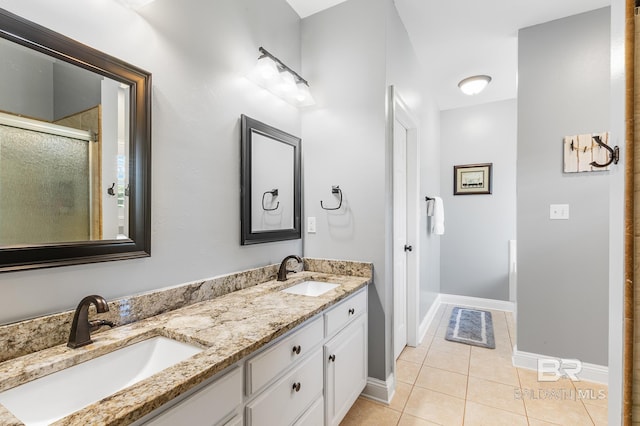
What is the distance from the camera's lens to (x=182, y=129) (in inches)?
54.8

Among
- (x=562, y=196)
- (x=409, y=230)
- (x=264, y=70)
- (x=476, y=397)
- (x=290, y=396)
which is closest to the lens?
(x=290, y=396)

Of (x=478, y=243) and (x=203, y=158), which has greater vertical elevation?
(x=203, y=158)

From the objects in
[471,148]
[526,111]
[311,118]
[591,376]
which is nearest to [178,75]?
[311,118]

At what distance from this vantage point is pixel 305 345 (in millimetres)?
1312

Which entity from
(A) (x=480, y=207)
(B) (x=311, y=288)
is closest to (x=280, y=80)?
(B) (x=311, y=288)

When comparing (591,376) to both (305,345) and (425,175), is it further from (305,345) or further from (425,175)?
(305,345)

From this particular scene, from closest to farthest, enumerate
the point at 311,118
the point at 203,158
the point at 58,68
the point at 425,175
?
the point at 58,68, the point at 203,158, the point at 311,118, the point at 425,175

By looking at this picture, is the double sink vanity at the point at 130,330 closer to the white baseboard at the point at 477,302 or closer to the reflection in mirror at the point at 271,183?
the reflection in mirror at the point at 271,183

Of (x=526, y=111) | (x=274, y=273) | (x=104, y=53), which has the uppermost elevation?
(x=526, y=111)

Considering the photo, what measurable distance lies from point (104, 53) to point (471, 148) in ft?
13.5

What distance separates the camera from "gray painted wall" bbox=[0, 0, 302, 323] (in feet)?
3.27

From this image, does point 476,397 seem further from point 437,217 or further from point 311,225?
point 437,217

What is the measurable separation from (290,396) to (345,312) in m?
0.55

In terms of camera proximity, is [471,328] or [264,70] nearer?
[264,70]
